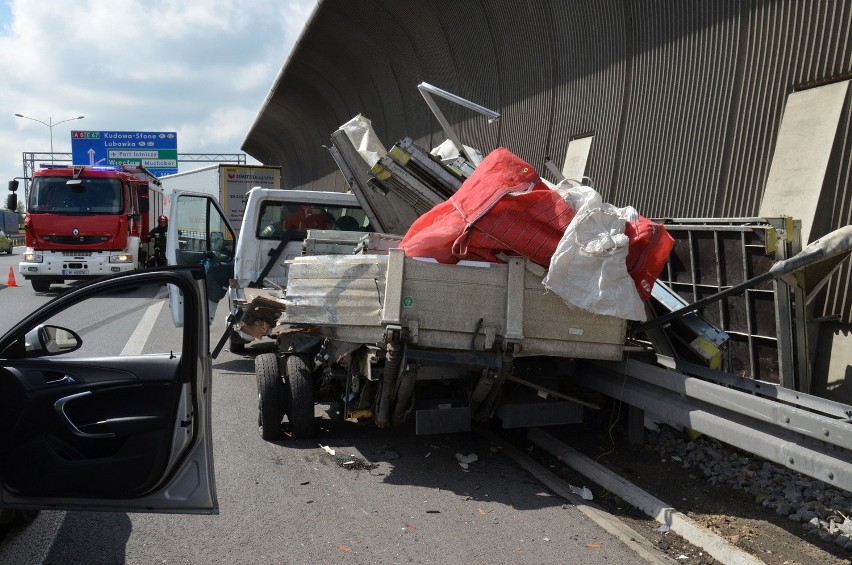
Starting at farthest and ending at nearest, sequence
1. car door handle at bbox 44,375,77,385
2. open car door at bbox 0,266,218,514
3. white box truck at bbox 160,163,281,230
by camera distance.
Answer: white box truck at bbox 160,163,281,230 < car door handle at bbox 44,375,77,385 < open car door at bbox 0,266,218,514

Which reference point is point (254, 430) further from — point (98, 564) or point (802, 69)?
point (802, 69)

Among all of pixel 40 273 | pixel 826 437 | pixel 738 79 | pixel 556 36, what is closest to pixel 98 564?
pixel 826 437

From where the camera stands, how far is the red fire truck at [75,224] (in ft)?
62.4

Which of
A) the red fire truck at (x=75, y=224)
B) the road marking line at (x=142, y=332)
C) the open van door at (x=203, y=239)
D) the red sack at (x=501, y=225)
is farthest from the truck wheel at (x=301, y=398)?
the red fire truck at (x=75, y=224)

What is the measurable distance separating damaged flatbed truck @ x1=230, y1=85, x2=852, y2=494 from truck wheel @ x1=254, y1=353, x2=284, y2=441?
0.01 metres

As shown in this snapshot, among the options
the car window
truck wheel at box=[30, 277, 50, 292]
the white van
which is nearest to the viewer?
the white van

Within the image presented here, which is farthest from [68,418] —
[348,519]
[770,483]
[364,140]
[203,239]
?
[203,239]

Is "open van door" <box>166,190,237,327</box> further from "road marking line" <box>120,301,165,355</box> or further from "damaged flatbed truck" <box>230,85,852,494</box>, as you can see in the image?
"damaged flatbed truck" <box>230,85,852,494</box>

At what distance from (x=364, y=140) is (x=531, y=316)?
3.36 metres

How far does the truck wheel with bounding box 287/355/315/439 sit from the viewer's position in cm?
673

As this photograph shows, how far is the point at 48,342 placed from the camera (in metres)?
4.16

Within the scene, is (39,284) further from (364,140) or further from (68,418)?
(68,418)

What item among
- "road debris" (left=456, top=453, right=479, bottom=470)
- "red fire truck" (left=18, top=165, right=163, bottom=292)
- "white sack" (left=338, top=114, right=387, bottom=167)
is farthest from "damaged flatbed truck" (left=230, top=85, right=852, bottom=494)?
"red fire truck" (left=18, top=165, right=163, bottom=292)

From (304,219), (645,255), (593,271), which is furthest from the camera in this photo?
(304,219)
